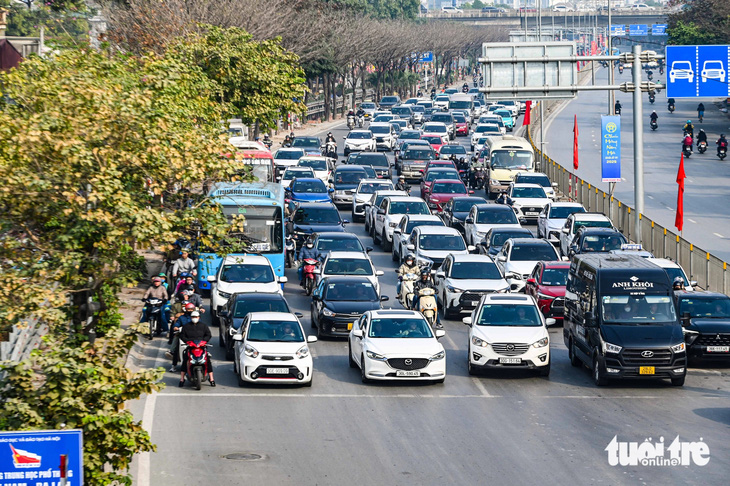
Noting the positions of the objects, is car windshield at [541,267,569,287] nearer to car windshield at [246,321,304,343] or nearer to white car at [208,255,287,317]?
white car at [208,255,287,317]

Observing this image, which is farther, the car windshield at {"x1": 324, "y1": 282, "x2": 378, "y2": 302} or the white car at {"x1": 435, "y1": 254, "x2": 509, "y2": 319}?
the white car at {"x1": 435, "y1": 254, "x2": 509, "y2": 319}

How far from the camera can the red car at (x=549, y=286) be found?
2944cm

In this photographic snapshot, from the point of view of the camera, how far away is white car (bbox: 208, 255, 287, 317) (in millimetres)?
28984

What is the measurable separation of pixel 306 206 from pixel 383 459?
22752mm

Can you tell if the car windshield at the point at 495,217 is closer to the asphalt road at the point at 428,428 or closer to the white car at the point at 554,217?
the white car at the point at 554,217

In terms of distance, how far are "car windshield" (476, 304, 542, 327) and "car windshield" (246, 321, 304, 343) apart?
3802 millimetres

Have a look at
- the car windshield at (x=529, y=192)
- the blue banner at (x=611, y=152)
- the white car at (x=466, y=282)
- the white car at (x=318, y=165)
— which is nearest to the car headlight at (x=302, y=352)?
the white car at (x=466, y=282)

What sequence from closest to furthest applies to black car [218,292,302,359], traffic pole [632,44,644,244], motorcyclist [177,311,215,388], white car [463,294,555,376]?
motorcyclist [177,311,215,388]
white car [463,294,555,376]
black car [218,292,302,359]
traffic pole [632,44,644,244]

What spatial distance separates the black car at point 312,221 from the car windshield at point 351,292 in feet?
31.8

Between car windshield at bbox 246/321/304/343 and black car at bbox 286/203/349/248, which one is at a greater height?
black car at bbox 286/203/349/248

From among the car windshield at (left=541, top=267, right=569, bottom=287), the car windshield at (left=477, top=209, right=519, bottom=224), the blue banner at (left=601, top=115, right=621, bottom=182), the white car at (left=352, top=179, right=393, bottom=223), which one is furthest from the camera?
the white car at (left=352, top=179, right=393, bottom=223)

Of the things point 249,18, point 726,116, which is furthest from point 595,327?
point 726,116

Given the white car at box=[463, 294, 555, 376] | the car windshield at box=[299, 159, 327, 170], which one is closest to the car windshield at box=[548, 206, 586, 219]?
the car windshield at box=[299, 159, 327, 170]

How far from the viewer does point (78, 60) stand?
61.7 ft
